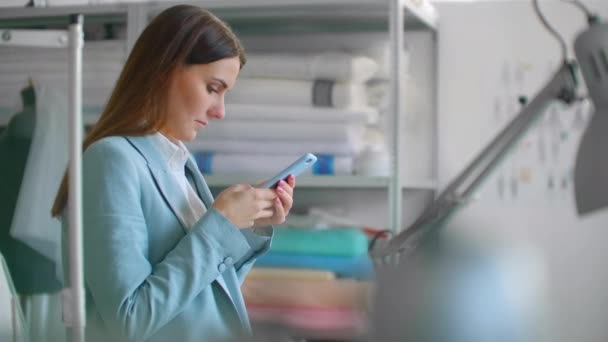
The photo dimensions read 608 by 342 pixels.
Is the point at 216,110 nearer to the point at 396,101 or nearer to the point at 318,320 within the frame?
the point at 318,320

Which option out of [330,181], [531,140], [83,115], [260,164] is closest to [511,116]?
[531,140]

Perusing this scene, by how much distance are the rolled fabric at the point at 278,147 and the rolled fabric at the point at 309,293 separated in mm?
299

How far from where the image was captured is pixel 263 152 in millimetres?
1993

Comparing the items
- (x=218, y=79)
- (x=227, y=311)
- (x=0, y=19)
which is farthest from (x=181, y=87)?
(x=0, y=19)

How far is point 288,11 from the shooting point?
2.04m

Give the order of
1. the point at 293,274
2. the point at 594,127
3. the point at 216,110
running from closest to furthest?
the point at 594,127, the point at 216,110, the point at 293,274

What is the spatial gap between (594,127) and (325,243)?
1.12m

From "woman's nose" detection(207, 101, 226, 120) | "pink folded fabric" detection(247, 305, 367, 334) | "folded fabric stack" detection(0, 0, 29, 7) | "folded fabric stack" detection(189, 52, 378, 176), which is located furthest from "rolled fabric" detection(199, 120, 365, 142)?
"pink folded fabric" detection(247, 305, 367, 334)

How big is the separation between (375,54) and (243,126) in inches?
13.8

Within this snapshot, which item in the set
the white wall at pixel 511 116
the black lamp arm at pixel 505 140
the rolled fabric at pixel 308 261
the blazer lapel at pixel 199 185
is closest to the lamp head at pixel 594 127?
the black lamp arm at pixel 505 140

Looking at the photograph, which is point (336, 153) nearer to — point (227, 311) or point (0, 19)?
point (0, 19)

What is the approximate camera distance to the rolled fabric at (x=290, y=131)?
6.40 feet

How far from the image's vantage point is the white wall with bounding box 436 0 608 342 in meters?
2.05

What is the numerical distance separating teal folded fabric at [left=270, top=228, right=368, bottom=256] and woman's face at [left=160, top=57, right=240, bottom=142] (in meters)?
0.89
